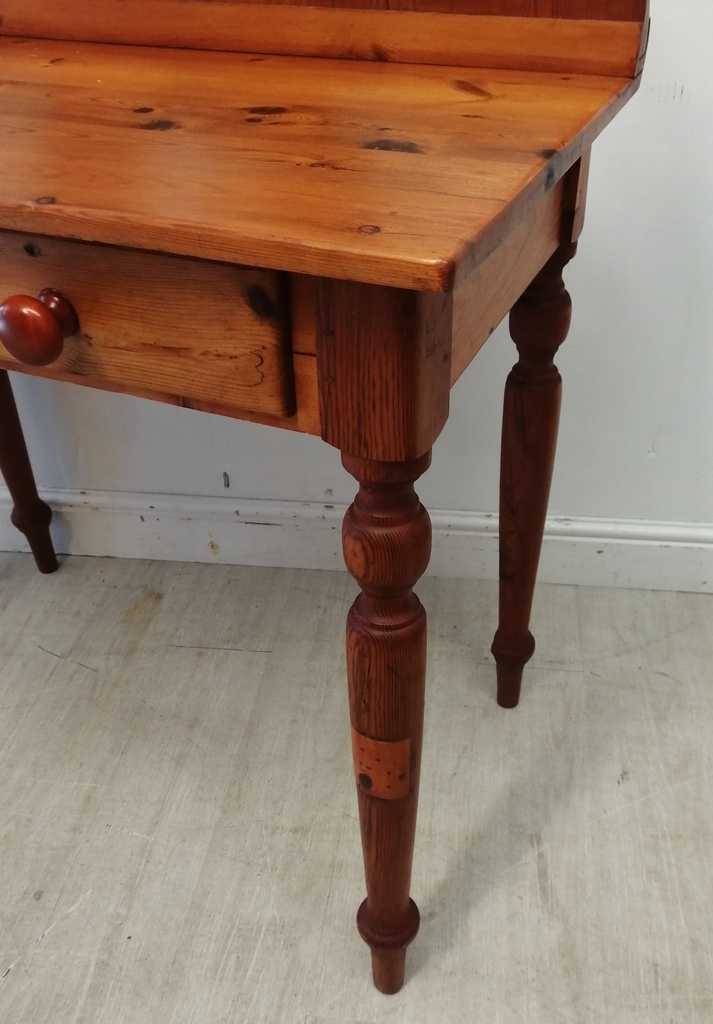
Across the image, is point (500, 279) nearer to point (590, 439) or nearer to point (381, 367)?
point (381, 367)

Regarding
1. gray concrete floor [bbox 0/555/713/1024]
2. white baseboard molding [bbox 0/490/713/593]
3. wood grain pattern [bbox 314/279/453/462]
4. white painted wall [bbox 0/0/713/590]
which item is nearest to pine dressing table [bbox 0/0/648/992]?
wood grain pattern [bbox 314/279/453/462]

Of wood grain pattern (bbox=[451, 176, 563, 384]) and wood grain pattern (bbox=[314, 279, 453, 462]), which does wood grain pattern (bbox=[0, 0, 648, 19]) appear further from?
wood grain pattern (bbox=[314, 279, 453, 462])

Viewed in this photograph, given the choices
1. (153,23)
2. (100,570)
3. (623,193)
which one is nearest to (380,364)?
(153,23)

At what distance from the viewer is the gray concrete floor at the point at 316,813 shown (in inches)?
32.3

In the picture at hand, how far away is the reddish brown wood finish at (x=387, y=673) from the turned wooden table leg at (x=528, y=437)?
336mm

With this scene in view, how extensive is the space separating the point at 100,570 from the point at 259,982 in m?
0.71

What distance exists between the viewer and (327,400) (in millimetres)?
528

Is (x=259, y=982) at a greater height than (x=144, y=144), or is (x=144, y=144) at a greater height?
(x=144, y=144)

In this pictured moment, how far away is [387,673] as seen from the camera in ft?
2.02

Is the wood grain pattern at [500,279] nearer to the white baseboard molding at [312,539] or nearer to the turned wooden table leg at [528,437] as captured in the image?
the turned wooden table leg at [528,437]

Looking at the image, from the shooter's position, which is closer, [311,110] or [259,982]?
[311,110]

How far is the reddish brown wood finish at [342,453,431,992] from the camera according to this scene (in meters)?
0.56

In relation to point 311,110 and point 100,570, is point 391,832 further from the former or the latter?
point 100,570

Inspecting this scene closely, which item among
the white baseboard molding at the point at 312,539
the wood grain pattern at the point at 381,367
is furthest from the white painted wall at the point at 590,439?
the wood grain pattern at the point at 381,367
